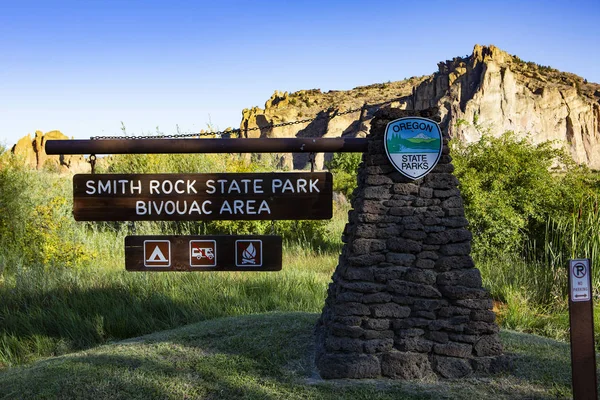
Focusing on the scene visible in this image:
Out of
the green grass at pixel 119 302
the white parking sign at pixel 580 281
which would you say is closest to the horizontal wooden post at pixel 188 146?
the white parking sign at pixel 580 281

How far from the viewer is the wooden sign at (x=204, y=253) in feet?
17.7

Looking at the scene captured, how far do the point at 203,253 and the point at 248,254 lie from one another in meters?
0.42

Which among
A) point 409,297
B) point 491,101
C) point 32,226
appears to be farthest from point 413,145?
point 491,101

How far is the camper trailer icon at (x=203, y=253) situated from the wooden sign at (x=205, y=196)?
23 centimetres

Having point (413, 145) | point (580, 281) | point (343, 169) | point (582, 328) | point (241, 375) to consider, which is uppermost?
point (343, 169)

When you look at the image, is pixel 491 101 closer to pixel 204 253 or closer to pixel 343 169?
pixel 343 169

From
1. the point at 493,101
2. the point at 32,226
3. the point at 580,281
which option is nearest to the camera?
the point at 580,281

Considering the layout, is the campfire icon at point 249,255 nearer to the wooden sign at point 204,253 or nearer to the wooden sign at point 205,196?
the wooden sign at point 204,253

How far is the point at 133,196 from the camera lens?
5.43 m

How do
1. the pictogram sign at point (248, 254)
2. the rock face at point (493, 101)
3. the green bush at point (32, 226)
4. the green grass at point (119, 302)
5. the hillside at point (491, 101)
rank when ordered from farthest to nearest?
the rock face at point (493, 101) < the hillside at point (491, 101) < the green bush at point (32, 226) < the green grass at point (119, 302) < the pictogram sign at point (248, 254)

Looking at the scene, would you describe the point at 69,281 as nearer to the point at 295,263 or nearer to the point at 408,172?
the point at 295,263

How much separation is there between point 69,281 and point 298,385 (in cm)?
609

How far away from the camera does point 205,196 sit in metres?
5.40

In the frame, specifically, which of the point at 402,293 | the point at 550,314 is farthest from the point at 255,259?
the point at 550,314
